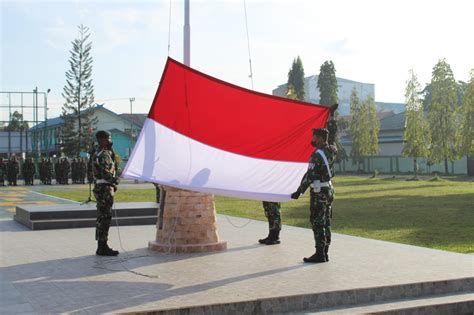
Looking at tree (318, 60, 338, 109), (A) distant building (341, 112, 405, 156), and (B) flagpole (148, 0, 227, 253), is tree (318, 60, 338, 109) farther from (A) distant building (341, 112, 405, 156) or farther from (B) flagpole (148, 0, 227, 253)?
(B) flagpole (148, 0, 227, 253)

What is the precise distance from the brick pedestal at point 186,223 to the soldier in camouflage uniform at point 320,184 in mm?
1999

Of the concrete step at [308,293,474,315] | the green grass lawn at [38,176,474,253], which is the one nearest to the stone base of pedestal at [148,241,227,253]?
the concrete step at [308,293,474,315]

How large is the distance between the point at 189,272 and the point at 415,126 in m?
42.3

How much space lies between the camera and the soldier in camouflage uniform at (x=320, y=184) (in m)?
8.76

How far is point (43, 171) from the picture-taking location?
42.0 m

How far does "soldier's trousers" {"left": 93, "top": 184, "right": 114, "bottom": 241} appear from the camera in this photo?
9680 mm

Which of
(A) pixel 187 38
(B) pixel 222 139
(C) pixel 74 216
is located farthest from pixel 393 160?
(B) pixel 222 139

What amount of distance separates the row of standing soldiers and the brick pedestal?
99.2 ft

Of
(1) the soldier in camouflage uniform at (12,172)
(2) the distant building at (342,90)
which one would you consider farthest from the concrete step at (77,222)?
(2) the distant building at (342,90)

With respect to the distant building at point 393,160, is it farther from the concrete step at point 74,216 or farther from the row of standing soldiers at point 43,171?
the concrete step at point 74,216

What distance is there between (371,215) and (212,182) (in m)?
10.0

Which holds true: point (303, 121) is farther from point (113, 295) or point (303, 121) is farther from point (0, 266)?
point (0, 266)

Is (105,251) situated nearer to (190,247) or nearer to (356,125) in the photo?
(190,247)

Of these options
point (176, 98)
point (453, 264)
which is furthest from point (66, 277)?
point (453, 264)
